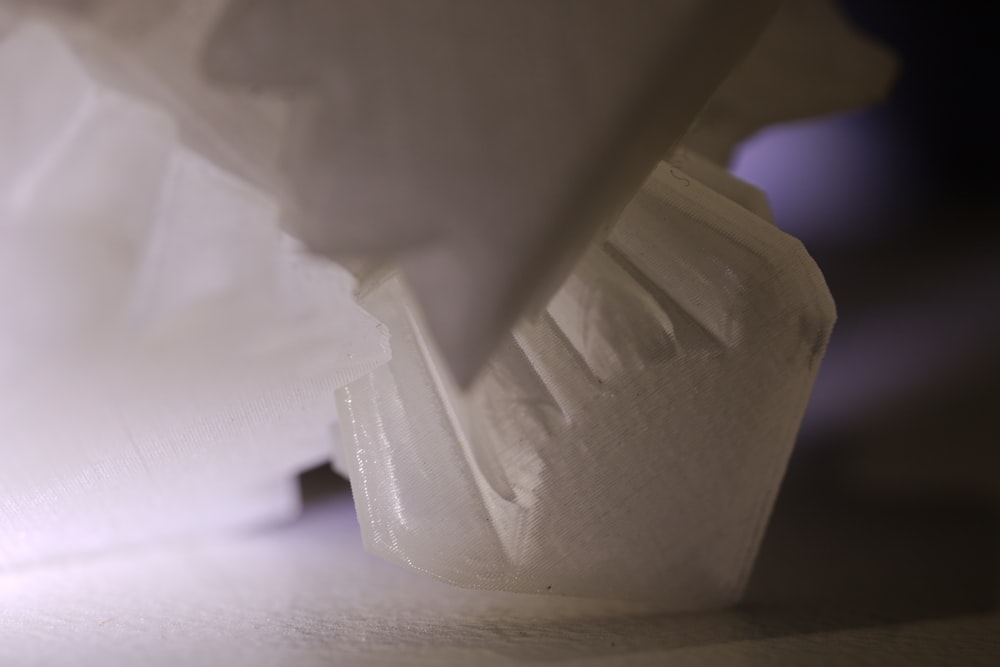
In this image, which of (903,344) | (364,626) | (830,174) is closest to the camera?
(364,626)

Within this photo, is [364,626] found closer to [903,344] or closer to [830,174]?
[903,344]

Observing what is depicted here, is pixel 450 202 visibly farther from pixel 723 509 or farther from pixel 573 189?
pixel 723 509

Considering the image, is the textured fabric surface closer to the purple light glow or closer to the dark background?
the dark background

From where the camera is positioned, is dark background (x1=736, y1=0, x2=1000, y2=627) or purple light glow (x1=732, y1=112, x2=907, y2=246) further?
purple light glow (x1=732, y1=112, x2=907, y2=246)

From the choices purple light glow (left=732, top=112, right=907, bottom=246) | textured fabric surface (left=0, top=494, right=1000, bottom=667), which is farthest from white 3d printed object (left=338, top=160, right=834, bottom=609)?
purple light glow (left=732, top=112, right=907, bottom=246)

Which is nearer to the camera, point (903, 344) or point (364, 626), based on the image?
point (364, 626)

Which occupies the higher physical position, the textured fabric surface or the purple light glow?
the purple light glow

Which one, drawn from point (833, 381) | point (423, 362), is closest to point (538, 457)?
point (423, 362)

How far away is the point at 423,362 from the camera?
33 centimetres

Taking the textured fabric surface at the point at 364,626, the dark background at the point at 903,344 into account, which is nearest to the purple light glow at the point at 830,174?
the dark background at the point at 903,344

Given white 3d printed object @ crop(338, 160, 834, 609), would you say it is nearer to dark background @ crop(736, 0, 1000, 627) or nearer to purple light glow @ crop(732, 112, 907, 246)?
dark background @ crop(736, 0, 1000, 627)

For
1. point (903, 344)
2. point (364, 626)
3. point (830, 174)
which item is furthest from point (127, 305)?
point (830, 174)

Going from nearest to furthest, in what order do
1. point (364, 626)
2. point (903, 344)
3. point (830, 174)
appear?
point (364, 626) < point (903, 344) < point (830, 174)

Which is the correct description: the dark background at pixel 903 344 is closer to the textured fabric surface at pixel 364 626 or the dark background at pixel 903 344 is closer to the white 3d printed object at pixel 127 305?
the textured fabric surface at pixel 364 626
